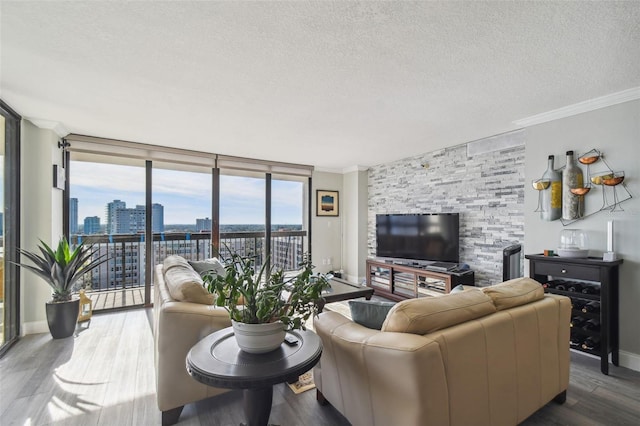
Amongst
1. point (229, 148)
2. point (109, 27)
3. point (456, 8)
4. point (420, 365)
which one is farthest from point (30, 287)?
point (456, 8)

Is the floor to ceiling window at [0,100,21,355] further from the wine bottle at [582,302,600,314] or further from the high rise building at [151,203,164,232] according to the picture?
the wine bottle at [582,302,600,314]

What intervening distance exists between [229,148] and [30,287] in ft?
9.02

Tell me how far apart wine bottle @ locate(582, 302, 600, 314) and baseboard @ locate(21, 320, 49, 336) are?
17.4ft

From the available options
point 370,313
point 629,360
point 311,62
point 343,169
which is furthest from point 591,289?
point 343,169

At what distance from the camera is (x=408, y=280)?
444 centimetres

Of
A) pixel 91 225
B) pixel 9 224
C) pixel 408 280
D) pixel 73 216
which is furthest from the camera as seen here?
pixel 408 280

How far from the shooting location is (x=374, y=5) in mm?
1434

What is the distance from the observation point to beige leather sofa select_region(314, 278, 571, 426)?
1.24 m

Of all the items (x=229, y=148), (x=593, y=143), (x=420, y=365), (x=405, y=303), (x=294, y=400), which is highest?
(x=229, y=148)

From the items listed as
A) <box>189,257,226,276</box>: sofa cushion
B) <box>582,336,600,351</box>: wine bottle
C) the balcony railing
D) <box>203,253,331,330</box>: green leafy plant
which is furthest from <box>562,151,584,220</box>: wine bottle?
<box>189,257,226,276</box>: sofa cushion

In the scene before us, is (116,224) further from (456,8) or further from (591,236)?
(591,236)

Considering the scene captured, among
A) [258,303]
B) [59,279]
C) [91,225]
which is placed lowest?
[59,279]

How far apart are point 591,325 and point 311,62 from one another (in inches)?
122

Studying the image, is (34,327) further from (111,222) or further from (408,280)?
(408,280)
